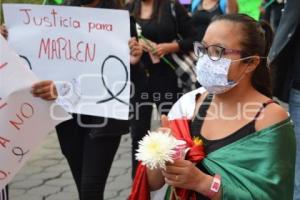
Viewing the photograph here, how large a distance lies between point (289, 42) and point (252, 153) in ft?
5.43

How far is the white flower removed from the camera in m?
2.09

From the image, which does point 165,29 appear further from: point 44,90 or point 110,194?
point 44,90

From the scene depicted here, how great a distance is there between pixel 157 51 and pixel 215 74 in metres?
2.60

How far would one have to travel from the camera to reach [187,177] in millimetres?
2154

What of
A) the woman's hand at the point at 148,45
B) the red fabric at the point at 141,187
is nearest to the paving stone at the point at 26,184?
the woman's hand at the point at 148,45

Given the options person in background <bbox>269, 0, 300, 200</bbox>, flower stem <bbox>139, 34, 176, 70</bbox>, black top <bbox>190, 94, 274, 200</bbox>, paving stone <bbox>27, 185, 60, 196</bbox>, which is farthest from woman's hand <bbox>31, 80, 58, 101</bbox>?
paving stone <bbox>27, 185, 60, 196</bbox>

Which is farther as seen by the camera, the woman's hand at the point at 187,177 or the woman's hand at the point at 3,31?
the woman's hand at the point at 3,31

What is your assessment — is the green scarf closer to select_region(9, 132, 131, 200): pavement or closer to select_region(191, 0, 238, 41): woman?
select_region(9, 132, 131, 200): pavement

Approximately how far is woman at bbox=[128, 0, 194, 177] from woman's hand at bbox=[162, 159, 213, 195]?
279 centimetres

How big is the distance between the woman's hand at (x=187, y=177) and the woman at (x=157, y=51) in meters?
2.79

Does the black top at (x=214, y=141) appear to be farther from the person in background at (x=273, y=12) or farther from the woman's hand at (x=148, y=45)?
the person in background at (x=273, y=12)

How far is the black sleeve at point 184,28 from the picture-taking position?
509 cm

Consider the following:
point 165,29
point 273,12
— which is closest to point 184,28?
point 165,29

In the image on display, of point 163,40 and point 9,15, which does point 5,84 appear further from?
point 163,40
